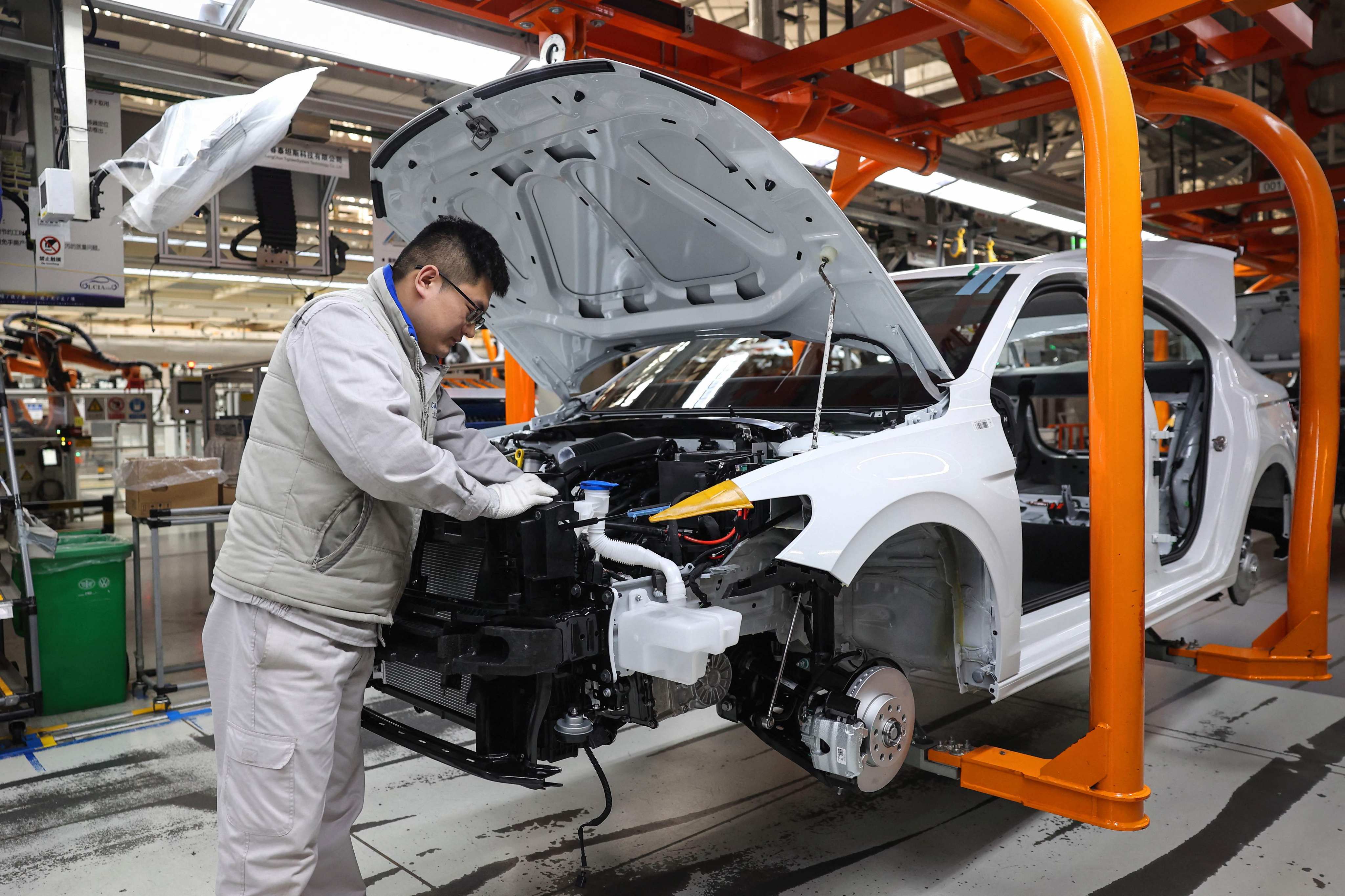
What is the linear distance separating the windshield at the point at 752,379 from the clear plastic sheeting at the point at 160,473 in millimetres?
2621

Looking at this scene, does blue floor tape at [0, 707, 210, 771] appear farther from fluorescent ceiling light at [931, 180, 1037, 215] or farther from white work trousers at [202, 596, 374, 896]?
fluorescent ceiling light at [931, 180, 1037, 215]

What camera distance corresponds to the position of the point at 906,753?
2.40 metres

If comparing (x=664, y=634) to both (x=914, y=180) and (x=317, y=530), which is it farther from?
(x=914, y=180)

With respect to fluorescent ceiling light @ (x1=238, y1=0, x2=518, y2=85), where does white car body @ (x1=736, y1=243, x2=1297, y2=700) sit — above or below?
below

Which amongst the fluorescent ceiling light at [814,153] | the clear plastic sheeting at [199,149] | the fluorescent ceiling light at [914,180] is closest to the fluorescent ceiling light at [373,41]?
the clear plastic sheeting at [199,149]

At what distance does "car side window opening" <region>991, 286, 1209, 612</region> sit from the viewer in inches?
152

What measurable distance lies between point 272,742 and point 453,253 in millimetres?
1084

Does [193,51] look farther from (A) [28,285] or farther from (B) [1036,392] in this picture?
(B) [1036,392]

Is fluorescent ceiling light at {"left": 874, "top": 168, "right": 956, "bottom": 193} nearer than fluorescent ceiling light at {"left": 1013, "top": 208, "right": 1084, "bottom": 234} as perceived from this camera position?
Yes

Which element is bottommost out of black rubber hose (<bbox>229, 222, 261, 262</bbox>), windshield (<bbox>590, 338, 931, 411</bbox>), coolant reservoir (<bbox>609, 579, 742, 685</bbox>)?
coolant reservoir (<bbox>609, 579, 742, 685</bbox>)

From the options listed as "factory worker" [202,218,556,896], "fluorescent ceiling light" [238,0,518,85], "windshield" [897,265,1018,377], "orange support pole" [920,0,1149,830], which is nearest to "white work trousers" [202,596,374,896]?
"factory worker" [202,218,556,896]

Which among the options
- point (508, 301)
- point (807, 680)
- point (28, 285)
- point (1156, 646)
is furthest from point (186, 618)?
point (1156, 646)

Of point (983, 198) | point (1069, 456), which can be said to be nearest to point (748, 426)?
point (1069, 456)

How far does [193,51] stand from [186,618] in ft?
16.7
